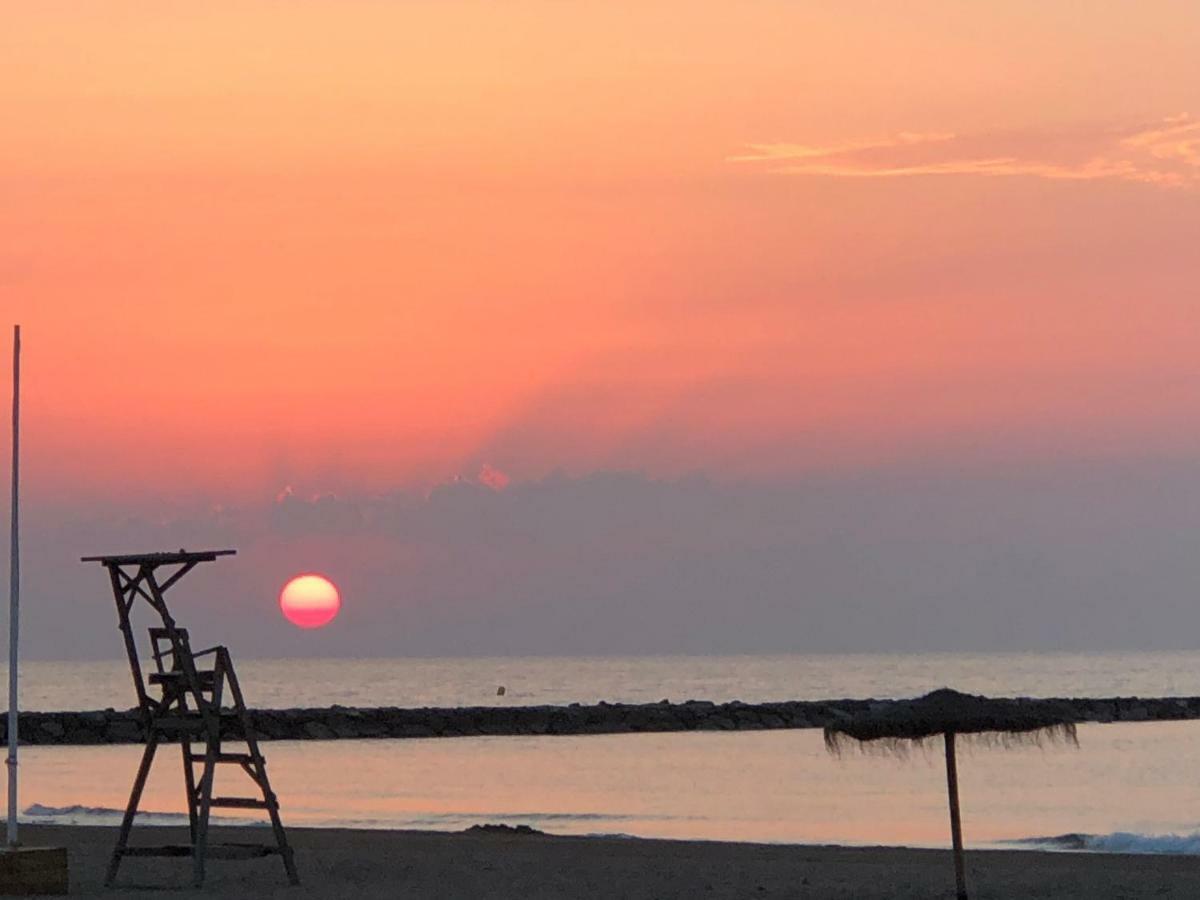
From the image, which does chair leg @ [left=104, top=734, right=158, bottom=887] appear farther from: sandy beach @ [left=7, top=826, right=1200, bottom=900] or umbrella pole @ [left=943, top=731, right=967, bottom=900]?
umbrella pole @ [left=943, top=731, right=967, bottom=900]

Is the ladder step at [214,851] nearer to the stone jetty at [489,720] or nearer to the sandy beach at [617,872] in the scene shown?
the sandy beach at [617,872]

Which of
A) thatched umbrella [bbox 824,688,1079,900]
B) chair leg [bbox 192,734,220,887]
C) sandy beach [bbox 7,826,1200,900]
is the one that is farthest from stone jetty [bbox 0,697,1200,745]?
thatched umbrella [bbox 824,688,1079,900]

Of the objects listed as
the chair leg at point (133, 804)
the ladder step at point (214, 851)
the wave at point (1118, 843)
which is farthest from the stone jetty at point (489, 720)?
the ladder step at point (214, 851)

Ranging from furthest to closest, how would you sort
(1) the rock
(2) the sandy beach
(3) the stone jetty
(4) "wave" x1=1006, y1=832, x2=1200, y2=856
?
(1) the rock, (3) the stone jetty, (4) "wave" x1=1006, y1=832, x2=1200, y2=856, (2) the sandy beach

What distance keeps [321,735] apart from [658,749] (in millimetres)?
11305

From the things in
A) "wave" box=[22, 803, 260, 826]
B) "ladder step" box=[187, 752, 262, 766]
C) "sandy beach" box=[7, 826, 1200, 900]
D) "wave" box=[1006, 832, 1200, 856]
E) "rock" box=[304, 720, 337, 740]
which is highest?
"rock" box=[304, 720, 337, 740]

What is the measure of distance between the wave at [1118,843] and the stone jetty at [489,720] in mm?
29704

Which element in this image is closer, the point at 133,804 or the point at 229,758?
the point at 133,804

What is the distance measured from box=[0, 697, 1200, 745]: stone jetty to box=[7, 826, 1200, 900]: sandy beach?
34.1 metres

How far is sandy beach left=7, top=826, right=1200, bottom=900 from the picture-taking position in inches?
646

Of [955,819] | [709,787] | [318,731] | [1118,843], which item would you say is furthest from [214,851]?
[318,731]

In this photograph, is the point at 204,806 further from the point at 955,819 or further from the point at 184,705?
the point at 955,819

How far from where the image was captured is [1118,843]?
24.3 meters

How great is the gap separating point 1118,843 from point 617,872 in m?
8.59
